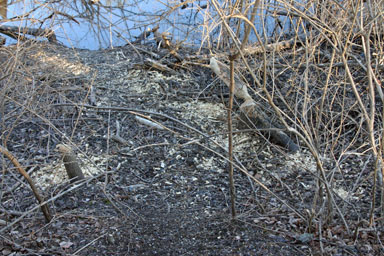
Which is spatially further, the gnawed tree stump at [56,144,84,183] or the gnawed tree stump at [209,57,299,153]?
the gnawed tree stump at [209,57,299,153]

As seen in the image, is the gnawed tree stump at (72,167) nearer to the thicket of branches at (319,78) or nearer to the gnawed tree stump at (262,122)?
the thicket of branches at (319,78)

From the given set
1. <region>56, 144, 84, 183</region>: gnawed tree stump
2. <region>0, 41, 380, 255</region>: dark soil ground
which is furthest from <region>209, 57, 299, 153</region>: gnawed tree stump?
<region>56, 144, 84, 183</region>: gnawed tree stump

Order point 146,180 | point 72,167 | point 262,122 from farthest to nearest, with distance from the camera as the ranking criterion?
point 262,122 → point 146,180 → point 72,167

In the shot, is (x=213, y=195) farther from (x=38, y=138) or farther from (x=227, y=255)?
(x=38, y=138)

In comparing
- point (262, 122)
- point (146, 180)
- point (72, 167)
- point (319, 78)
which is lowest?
point (146, 180)

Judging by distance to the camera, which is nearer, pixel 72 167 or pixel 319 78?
pixel 72 167

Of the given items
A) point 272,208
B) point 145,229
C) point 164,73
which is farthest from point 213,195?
point 164,73

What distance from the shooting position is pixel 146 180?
179 inches

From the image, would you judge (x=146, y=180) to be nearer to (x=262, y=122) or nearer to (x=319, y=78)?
(x=262, y=122)

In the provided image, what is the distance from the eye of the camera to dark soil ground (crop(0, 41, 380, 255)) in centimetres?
343

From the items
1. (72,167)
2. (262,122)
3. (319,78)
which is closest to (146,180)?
(72,167)

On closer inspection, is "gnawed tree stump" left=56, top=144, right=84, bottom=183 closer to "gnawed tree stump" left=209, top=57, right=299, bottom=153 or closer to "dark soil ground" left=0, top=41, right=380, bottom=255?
"dark soil ground" left=0, top=41, right=380, bottom=255

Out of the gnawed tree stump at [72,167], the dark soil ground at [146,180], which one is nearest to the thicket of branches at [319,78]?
the dark soil ground at [146,180]

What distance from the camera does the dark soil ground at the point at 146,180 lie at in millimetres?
3432
